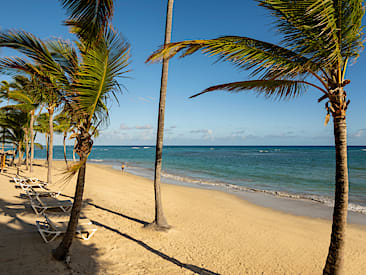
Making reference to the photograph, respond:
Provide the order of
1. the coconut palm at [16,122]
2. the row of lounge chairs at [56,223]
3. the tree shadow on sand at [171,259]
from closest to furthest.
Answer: the tree shadow on sand at [171,259], the row of lounge chairs at [56,223], the coconut palm at [16,122]

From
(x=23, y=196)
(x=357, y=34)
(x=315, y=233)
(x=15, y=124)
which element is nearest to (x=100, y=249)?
(x=23, y=196)

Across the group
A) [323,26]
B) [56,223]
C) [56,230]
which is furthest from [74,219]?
[323,26]

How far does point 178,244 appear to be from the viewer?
6164 millimetres

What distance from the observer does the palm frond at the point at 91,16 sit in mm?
3467

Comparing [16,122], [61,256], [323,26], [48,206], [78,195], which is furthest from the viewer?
[16,122]

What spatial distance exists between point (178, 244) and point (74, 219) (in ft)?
9.80

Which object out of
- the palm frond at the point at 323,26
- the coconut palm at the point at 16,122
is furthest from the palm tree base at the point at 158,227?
the coconut palm at the point at 16,122

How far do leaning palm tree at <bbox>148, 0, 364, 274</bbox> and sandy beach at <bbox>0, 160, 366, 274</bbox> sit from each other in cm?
270

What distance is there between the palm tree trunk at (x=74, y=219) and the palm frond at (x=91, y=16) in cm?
220

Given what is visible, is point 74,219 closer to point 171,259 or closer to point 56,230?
point 56,230

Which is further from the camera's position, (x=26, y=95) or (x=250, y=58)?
(x=26, y=95)

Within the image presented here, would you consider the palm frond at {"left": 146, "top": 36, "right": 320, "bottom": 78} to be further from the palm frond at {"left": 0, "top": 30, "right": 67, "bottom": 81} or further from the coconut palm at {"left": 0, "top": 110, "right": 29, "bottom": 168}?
the coconut palm at {"left": 0, "top": 110, "right": 29, "bottom": 168}

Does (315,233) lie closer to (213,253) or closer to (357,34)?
(213,253)

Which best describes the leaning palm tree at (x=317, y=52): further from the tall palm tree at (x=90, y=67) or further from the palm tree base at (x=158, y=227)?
the palm tree base at (x=158, y=227)
